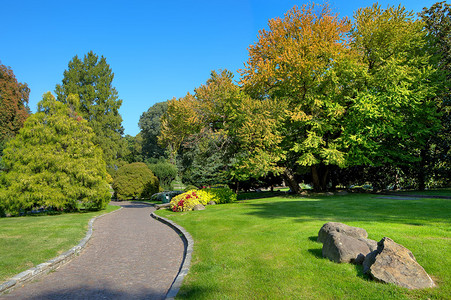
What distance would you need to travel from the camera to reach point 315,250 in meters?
6.29

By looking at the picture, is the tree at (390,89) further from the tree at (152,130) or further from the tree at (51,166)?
the tree at (152,130)

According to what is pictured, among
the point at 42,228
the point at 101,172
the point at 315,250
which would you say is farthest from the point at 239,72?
the point at 315,250

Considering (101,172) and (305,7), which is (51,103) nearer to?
(101,172)

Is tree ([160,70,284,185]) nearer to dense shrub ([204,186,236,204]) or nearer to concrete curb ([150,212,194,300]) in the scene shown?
dense shrub ([204,186,236,204])

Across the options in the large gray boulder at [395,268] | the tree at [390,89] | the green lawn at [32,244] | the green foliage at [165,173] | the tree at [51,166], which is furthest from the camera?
the green foliage at [165,173]

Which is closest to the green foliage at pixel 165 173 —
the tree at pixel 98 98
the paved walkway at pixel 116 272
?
the tree at pixel 98 98

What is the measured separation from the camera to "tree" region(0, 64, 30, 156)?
40.5 metres

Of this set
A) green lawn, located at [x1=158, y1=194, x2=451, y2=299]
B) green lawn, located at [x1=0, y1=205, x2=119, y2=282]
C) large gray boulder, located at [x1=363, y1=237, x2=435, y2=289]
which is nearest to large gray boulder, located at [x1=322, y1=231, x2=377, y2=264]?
green lawn, located at [x1=158, y1=194, x2=451, y2=299]

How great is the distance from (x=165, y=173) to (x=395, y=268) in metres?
37.7

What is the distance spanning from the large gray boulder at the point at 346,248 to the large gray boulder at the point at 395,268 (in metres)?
0.47

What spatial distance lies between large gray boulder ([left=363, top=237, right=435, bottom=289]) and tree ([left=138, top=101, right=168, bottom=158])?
55.2m

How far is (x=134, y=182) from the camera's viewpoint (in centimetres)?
3622

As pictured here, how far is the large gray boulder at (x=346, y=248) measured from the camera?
5.36 m

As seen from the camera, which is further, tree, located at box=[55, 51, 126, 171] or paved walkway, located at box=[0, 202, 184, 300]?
tree, located at box=[55, 51, 126, 171]
